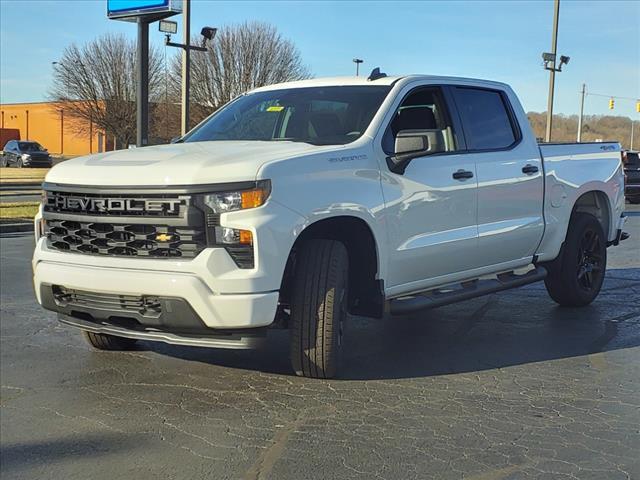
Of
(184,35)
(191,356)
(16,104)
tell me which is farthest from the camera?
(16,104)

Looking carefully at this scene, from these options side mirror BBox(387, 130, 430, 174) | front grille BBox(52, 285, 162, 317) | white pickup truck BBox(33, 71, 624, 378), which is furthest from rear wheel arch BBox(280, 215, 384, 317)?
front grille BBox(52, 285, 162, 317)

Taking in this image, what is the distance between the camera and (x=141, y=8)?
12.6 meters

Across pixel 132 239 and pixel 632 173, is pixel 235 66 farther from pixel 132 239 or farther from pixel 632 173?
pixel 132 239

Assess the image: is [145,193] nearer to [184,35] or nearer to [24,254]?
[24,254]

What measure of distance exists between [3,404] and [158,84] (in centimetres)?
4111

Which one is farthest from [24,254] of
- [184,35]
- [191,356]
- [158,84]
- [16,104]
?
[16,104]

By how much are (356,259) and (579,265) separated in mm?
3119

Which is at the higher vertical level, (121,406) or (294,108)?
(294,108)

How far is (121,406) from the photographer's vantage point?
4.28m

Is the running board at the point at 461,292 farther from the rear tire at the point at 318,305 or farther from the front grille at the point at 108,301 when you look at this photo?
the front grille at the point at 108,301

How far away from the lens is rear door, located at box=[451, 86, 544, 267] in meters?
5.77

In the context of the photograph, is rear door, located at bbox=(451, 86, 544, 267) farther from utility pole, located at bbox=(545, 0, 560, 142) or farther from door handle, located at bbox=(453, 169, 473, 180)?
utility pole, located at bbox=(545, 0, 560, 142)

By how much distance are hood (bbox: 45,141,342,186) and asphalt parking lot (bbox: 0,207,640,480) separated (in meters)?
1.32

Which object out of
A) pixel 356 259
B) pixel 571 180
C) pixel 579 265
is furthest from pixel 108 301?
pixel 579 265
